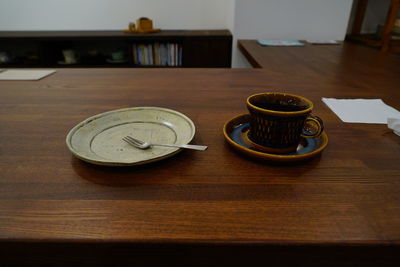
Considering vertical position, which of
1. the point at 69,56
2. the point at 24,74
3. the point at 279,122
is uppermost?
the point at 279,122

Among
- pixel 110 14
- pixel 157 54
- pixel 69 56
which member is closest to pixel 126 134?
pixel 157 54

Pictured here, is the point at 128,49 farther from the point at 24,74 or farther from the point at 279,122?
the point at 279,122

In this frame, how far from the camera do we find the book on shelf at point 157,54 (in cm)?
255

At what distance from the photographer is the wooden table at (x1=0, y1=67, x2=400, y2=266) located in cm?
31

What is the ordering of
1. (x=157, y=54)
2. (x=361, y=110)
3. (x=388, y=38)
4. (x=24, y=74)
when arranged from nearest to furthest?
(x=361, y=110)
(x=24, y=74)
(x=388, y=38)
(x=157, y=54)

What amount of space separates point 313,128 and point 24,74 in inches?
43.0

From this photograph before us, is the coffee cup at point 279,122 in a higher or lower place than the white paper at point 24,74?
higher

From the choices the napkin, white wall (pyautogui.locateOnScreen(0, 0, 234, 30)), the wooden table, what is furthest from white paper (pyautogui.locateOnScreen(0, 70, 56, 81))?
white wall (pyautogui.locateOnScreen(0, 0, 234, 30))

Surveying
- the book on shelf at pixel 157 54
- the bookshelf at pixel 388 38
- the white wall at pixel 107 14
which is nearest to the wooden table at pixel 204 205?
the bookshelf at pixel 388 38

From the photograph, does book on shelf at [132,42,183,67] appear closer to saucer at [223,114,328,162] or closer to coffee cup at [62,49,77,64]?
coffee cup at [62,49,77,64]

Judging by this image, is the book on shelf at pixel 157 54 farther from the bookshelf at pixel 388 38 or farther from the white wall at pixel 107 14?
the bookshelf at pixel 388 38

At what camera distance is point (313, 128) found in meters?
0.50

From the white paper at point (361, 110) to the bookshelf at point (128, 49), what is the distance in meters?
1.77

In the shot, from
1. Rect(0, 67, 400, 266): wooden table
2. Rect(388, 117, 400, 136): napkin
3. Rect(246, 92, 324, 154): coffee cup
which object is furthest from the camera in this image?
Rect(388, 117, 400, 136): napkin
